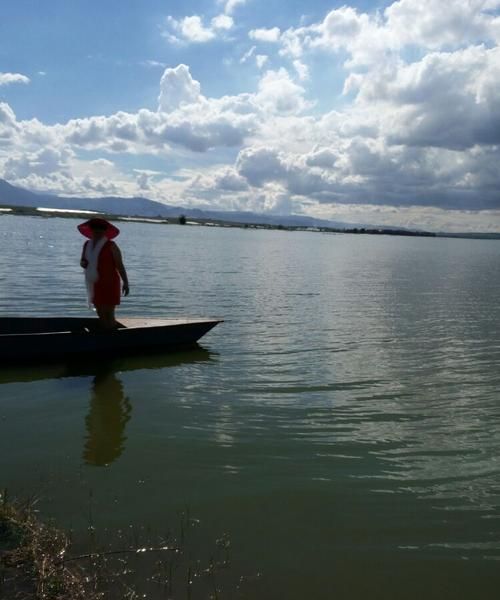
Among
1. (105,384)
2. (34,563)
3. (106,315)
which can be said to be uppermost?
(106,315)

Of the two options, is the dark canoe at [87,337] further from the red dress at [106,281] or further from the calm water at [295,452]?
the red dress at [106,281]

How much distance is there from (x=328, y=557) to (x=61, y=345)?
30.6 ft

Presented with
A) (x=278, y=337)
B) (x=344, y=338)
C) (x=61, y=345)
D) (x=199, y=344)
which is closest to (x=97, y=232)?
(x=61, y=345)

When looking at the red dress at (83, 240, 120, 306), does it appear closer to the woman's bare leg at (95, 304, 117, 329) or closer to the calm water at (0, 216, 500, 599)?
the woman's bare leg at (95, 304, 117, 329)

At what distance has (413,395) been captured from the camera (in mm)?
11797

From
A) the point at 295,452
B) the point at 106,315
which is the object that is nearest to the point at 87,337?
the point at 106,315

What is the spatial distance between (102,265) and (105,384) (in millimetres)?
2882

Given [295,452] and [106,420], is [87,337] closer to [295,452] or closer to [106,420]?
[106,420]

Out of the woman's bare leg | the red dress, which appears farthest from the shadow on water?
the red dress

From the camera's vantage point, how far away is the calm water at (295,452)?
5738 mm

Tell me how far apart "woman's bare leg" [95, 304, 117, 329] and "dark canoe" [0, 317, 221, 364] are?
9.5 inches

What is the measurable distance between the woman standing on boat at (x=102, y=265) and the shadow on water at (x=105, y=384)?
1.43 meters

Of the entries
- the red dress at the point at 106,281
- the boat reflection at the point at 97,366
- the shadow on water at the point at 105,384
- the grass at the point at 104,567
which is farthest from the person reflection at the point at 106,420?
the grass at the point at 104,567

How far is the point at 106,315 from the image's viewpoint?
1368 centimetres
